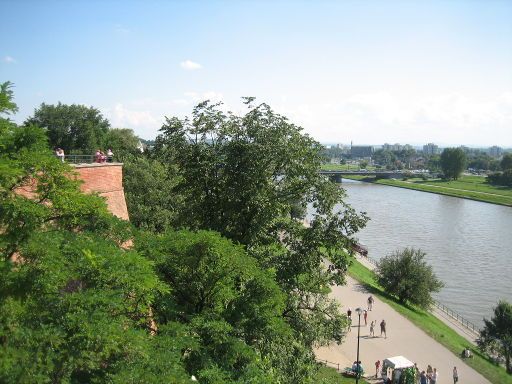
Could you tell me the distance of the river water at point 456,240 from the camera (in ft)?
105

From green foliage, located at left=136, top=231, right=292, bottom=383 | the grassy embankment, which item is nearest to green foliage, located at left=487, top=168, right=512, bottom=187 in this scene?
the grassy embankment

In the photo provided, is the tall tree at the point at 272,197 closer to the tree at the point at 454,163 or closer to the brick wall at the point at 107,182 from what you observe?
the brick wall at the point at 107,182

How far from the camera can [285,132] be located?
51.8ft

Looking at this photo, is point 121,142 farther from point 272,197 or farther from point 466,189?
point 466,189

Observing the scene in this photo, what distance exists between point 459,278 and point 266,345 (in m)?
27.5

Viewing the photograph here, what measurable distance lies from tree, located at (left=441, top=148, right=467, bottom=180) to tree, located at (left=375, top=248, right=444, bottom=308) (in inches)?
3637

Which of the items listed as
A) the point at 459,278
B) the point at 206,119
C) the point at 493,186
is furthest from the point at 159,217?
the point at 493,186

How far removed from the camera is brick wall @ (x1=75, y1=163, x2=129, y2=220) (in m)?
18.0

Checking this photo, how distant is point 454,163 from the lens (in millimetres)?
114562

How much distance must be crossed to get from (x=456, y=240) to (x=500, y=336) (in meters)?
25.8

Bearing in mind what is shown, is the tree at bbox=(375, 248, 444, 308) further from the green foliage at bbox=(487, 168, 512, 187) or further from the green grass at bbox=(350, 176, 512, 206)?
the green foliage at bbox=(487, 168, 512, 187)

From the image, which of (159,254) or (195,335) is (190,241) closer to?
(159,254)

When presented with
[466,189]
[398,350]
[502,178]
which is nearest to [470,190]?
[466,189]

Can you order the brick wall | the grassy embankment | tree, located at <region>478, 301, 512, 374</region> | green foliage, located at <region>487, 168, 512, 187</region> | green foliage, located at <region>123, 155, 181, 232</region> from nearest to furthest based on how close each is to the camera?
1. the brick wall
2. the grassy embankment
3. tree, located at <region>478, 301, 512, 374</region>
4. green foliage, located at <region>123, 155, 181, 232</region>
5. green foliage, located at <region>487, 168, 512, 187</region>
